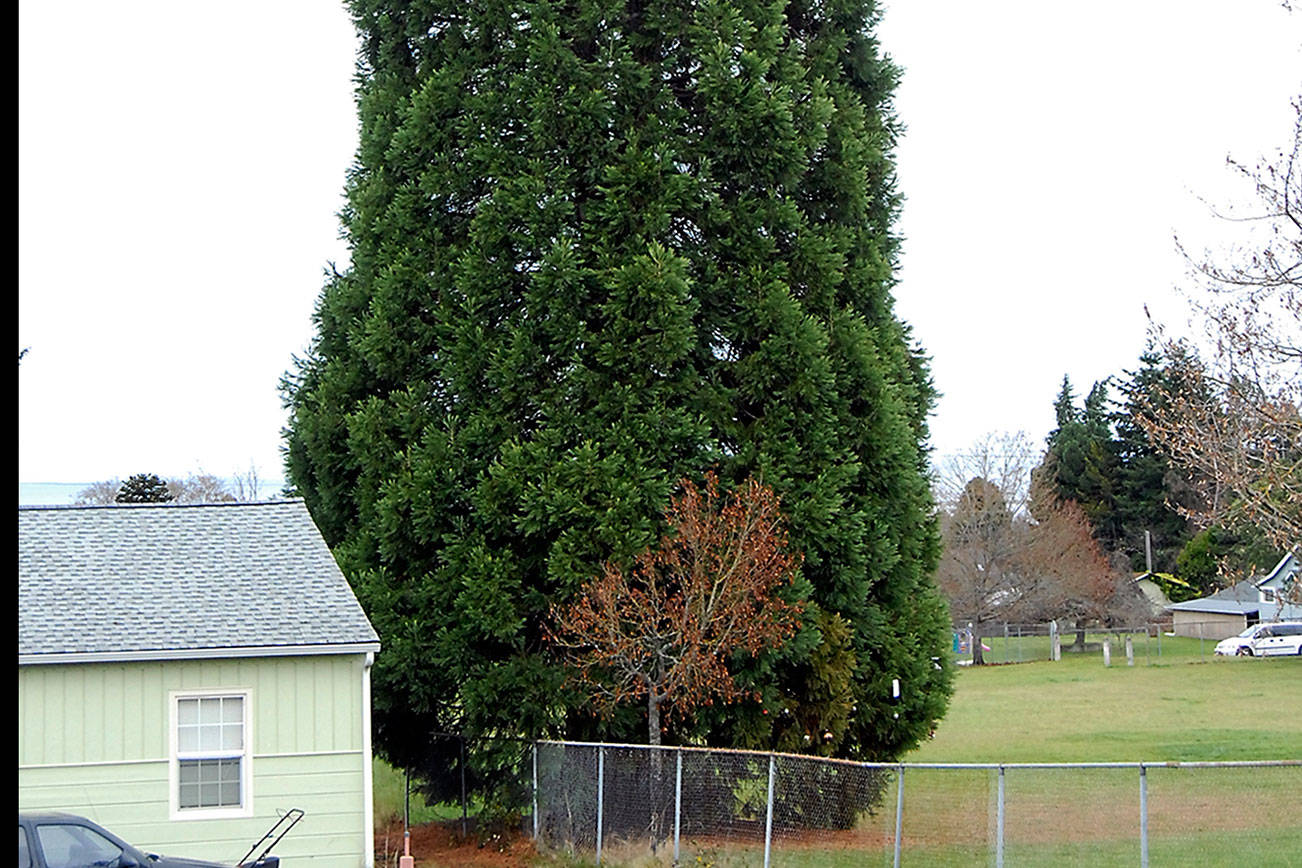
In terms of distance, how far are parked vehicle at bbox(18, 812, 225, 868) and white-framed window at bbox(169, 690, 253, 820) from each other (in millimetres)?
2755

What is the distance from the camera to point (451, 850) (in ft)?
59.9

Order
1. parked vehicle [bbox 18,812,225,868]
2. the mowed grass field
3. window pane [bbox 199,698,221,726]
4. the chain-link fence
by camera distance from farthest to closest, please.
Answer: window pane [bbox 199,698,221,726], the mowed grass field, the chain-link fence, parked vehicle [bbox 18,812,225,868]

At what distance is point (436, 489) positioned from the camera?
1741 cm

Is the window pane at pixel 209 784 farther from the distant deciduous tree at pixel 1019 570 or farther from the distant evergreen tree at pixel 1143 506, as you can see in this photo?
the distant evergreen tree at pixel 1143 506

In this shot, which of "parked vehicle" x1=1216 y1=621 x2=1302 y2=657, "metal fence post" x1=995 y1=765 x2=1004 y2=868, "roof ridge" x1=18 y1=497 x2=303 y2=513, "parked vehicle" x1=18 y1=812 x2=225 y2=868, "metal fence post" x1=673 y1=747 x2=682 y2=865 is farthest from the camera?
"parked vehicle" x1=1216 y1=621 x2=1302 y2=657

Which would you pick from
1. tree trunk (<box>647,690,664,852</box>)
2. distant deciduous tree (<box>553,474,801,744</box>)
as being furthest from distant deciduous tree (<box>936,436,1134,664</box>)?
tree trunk (<box>647,690,664,852</box>)

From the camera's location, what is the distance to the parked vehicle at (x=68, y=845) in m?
11.1

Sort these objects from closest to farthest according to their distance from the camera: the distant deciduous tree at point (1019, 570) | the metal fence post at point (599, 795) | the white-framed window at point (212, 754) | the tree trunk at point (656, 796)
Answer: the white-framed window at point (212, 754) → the tree trunk at point (656, 796) → the metal fence post at point (599, 795) → the distant deciduous tree at point (1019, 570)

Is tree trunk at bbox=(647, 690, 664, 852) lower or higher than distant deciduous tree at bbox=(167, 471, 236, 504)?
lower

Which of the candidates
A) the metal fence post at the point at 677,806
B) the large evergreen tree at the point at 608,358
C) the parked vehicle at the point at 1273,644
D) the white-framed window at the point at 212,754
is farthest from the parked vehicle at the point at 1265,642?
the white-framed window at the point at 212,754

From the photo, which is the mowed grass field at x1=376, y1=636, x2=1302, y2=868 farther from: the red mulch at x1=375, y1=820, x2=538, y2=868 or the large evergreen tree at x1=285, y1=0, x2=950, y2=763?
the large evergreen tree at x1=285, y1=0, x2=950, y2=763

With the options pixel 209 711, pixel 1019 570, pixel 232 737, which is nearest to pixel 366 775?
pixel 232 737

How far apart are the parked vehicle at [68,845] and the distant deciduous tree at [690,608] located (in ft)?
18.3

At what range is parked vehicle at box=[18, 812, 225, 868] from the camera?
11141 millimetres
